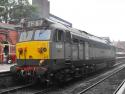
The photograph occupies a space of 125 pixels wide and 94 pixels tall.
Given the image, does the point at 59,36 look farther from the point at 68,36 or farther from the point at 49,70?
the point at 49,70

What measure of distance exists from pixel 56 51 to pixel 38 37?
1180 mm

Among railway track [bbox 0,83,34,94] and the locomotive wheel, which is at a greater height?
the locomotive wheel

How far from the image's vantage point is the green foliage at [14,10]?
6106 cm

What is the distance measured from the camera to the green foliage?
61.1 metres

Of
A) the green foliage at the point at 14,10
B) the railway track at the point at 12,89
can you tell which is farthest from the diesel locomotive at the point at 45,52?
the green foliage at the point at 14,10

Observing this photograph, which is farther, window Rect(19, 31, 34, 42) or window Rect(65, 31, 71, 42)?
window Rect(65, 31, 71, 42)

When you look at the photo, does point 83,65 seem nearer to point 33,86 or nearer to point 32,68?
point 33,86

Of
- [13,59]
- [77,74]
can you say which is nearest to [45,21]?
[77,74]

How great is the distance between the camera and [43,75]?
1416 cm

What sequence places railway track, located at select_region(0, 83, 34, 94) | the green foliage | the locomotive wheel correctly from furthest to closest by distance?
the green foliage < the locomotive wheel < railway track, located at select_region(0, 83, 34, 94)

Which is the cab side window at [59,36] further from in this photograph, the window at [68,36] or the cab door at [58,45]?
the window at [68,36]

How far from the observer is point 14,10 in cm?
6166

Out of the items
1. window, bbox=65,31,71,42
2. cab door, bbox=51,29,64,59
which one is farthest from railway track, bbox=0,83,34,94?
window, bbox=65,31,71,42

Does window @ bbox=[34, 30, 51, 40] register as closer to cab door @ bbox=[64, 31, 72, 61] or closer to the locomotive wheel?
cab door @ bbox=[64, 31, 72, 61]
